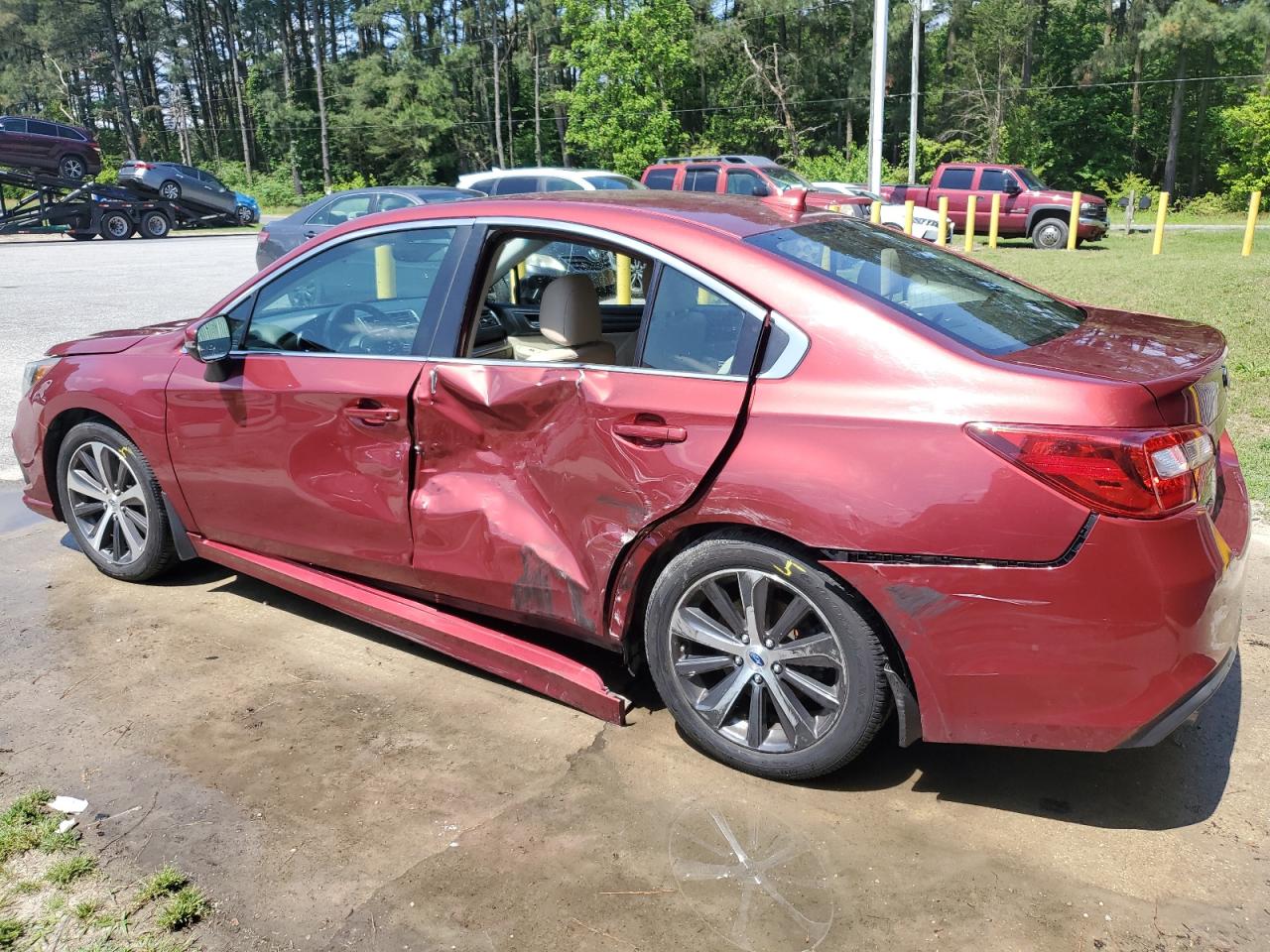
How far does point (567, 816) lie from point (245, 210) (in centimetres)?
3686

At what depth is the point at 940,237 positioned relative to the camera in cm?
2019

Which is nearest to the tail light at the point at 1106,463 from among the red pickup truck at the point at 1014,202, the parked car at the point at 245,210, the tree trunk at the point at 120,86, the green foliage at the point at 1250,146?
the red pickup truck at the point at 1014,202

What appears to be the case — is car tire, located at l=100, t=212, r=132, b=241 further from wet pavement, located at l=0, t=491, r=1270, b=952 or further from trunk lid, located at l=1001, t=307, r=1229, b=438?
trunk lid, located at l=1001, t=307, r=1229, b=438

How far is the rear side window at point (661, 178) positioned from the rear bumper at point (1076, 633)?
20.2 metres

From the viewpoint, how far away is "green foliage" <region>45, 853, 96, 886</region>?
8.95 feet

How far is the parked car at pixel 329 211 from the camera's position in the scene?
14.1m

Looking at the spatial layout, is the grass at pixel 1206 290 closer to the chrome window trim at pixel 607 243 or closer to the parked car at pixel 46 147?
the chrome window trim at pixel 607 243

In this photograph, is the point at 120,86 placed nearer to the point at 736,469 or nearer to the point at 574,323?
the point at 574,323

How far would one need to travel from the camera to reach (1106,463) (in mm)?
2496

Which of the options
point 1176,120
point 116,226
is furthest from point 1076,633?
point 1176,120

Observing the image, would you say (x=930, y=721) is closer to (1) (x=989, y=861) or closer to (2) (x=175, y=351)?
(1) (x=989, y=861)

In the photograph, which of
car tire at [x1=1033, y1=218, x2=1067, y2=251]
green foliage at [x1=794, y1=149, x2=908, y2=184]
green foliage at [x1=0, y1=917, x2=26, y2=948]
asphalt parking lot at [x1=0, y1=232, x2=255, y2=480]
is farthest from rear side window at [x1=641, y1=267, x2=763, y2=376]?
green foliage at [x1=794, y1=149, x2=908, y2=184]

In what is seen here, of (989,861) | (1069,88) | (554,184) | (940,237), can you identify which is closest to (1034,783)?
(989,861)

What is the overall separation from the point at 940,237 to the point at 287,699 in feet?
61.4
